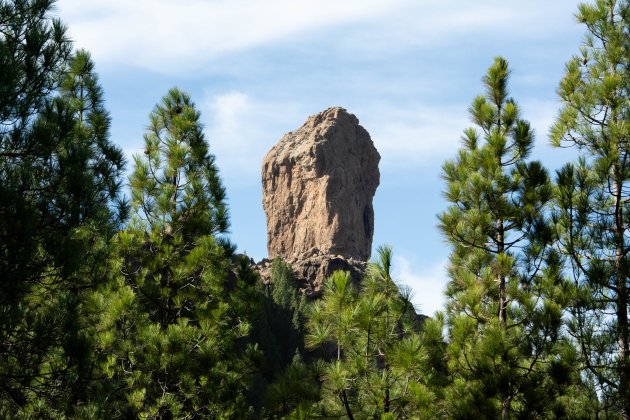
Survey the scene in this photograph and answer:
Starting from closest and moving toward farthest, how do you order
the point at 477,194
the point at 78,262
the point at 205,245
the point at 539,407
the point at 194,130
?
1. the point at 78,262
2. the point at 539,407
3. the point at 477,194
4. the point at 205,245
5. the point at 194,130

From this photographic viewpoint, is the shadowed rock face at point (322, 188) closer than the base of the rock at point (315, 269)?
No

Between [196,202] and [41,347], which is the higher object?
[196,202]

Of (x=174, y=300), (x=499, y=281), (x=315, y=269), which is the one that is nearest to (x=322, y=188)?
(x=315, y=269)

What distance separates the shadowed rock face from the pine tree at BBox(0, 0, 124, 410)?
10204 cm

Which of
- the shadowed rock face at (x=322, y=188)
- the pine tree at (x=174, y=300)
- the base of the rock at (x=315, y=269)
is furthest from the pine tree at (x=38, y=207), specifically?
the shadowed rock face at (x=322, y=188)

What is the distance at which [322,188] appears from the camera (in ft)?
378

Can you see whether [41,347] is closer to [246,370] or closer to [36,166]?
[36,166]

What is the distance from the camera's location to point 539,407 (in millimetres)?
9977

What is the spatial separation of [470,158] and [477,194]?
1.92ft

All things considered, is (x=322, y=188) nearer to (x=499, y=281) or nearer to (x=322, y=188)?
(x=322, y=188)

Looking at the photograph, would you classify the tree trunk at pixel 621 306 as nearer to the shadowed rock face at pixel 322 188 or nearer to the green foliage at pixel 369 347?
the green foliage at pixel 369 347

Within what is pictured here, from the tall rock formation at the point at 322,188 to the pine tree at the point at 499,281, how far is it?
9921 centimetres

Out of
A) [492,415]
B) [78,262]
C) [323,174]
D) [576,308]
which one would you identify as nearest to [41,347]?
[78,262]

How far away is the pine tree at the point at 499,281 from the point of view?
10.0 metres
